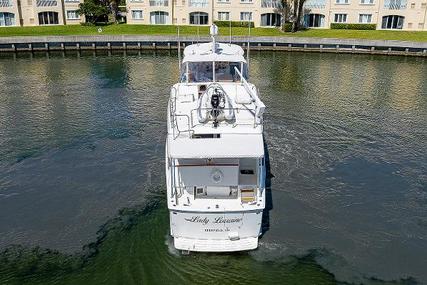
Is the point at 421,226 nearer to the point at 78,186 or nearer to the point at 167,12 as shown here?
the point at 78,186

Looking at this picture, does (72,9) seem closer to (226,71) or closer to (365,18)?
(365,18)

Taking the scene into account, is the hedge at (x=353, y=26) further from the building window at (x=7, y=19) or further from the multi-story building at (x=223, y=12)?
the building window at (x=7, y=19)

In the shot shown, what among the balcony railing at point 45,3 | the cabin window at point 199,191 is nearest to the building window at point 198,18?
the balcony railing at point 45,3

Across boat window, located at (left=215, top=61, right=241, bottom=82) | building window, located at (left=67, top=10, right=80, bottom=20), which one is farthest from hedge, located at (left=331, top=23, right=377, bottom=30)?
boat window, located at (left=215, top=61, right=241, bottom=82)

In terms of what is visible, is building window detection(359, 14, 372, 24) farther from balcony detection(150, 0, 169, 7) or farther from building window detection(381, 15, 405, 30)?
balcony detection(150, 0, 169, 7)

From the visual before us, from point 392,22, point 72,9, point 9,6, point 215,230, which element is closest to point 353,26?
point 392,22

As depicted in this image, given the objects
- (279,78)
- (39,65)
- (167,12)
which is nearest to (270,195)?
(279,78)
